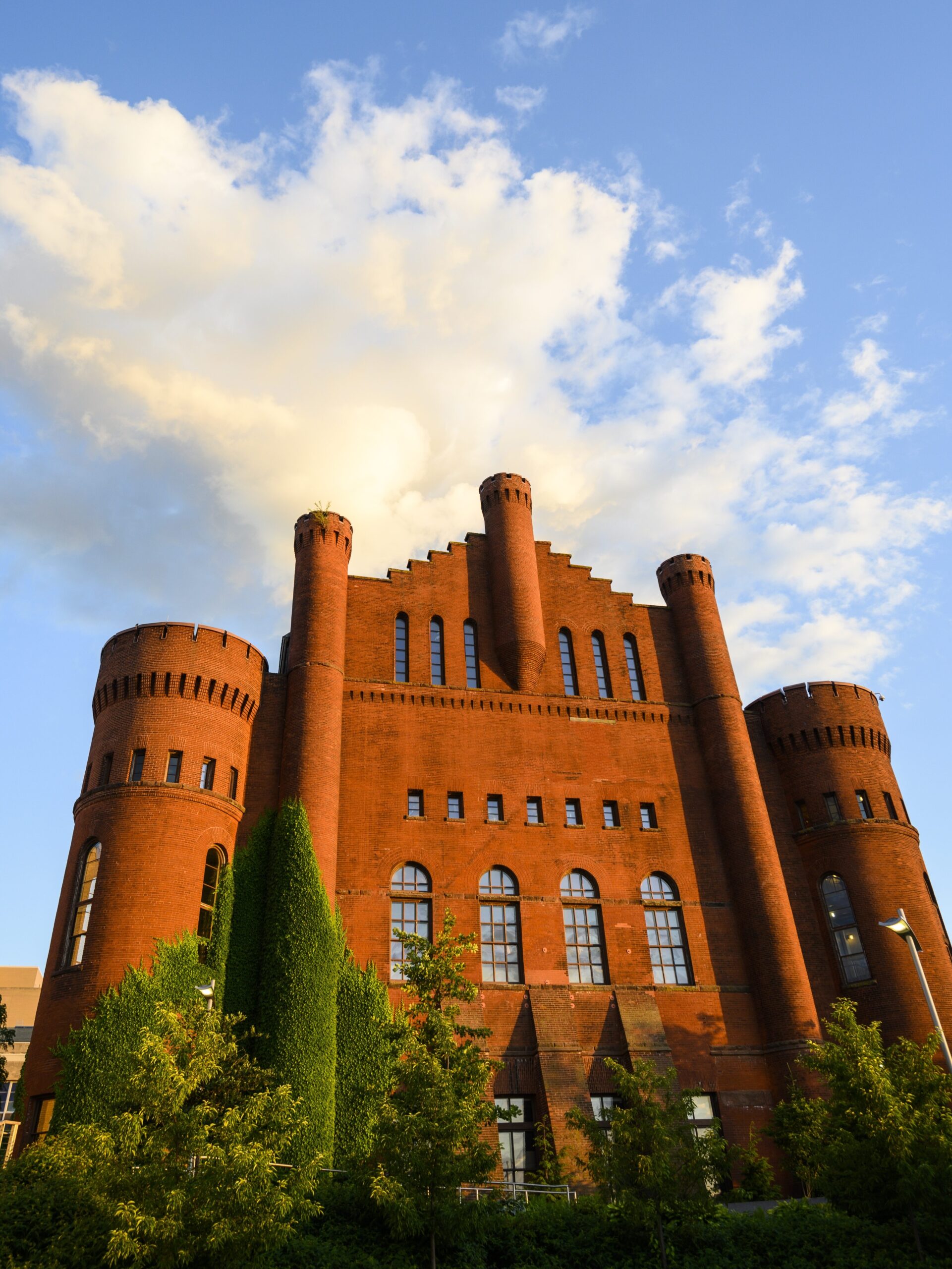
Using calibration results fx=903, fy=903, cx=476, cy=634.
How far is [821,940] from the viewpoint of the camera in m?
32.2

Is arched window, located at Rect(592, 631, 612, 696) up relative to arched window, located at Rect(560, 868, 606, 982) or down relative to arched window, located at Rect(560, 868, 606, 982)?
up

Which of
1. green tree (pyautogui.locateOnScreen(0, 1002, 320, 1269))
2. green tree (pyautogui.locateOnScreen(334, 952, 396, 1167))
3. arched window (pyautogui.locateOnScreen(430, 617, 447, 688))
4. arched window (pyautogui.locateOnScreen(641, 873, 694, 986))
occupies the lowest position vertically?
green tree (pyautogui.locateOnScreen(0, 1002, 320, 1269))

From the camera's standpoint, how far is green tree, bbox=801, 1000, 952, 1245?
16.3 m

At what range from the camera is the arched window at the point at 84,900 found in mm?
24859

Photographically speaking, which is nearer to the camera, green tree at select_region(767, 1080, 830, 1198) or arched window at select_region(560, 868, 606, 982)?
green tree at select_region(767, 1080, 830, 1198)

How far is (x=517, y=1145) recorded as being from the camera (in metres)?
25.5

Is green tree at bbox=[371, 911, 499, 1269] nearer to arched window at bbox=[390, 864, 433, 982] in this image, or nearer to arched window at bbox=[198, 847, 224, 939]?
arched window at bbox=[390, 864, 433, 982]

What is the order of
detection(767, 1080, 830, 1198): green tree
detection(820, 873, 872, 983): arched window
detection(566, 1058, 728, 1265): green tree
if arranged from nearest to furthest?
detection(566, 1058, 728, 1265): green tree < detection(767, 1080, 830, 1198): green tree < detection(820, 873, 872, 983): arched window

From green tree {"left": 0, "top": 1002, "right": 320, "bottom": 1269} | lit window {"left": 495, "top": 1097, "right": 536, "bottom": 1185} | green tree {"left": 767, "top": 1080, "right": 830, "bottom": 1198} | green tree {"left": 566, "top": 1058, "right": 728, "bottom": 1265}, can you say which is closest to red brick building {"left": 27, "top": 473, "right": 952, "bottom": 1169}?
lit window {"left": 495, "top": 1097, "right": 536, "bottom": 1185}

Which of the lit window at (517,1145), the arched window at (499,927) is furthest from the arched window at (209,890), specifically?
the lit window at (517,1145)

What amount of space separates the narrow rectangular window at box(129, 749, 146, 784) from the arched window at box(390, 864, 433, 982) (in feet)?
27.7

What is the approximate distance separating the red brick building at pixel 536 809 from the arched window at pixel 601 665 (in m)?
0.09

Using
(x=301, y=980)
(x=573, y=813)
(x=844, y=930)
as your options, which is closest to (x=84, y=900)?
(x=301, y=980)

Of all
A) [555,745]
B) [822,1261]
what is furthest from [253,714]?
[822,1261]
